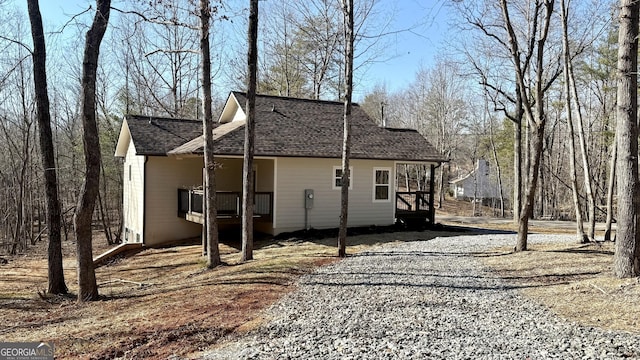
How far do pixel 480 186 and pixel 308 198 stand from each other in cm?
3124

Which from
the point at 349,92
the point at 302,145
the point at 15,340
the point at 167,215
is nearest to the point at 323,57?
the point at 302,145

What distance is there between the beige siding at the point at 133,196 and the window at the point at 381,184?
27.7 ft

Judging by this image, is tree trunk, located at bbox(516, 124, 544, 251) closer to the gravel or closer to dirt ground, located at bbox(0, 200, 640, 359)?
dirt ground, located at bbox(0, 200, 640, 359)

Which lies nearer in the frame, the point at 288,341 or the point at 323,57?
the point at 288,341

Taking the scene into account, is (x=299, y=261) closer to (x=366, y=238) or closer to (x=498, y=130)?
(x=366, y=238)

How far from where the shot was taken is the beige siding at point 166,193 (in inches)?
591

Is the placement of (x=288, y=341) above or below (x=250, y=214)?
below

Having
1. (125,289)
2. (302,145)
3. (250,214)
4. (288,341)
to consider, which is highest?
(302,145)

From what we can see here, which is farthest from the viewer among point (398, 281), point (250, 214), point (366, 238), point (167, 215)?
point (167, 215)

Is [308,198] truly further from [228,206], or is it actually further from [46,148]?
[46,148]

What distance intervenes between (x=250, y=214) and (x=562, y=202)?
33.3 m

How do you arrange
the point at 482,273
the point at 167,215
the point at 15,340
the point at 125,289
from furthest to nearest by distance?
the point at 167,215 → the point at 125,289 → the point at 482,273 → the point at 15,340

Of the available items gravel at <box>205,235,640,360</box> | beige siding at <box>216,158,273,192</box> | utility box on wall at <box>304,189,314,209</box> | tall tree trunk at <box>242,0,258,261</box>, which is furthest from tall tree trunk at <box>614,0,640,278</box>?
beige siding at <box>216,158,273,192</box>

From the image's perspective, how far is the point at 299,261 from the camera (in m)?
9.41
